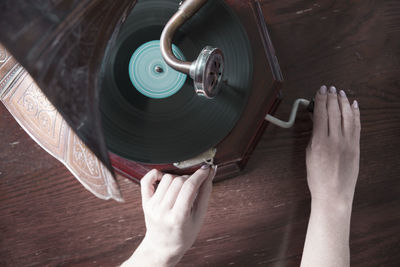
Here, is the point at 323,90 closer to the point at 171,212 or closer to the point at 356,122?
the point at 356,122

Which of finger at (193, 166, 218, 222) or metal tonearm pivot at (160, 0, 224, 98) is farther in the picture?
finger at (193, 166, 218, 222)

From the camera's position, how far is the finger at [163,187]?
1.82 ft

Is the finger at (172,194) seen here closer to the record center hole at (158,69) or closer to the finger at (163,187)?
the finger at (163,187)

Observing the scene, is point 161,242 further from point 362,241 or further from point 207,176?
point 362,241

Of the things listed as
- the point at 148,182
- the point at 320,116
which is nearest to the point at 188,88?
the point at 148,182

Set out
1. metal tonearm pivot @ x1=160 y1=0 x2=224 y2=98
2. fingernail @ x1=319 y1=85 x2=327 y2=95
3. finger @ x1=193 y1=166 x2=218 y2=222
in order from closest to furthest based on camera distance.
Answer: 1. metal tonearm pivot @ x1=160 y1=0 x2=224 y2=98
2. finger @ x1=193 y1=166 x2=218 y2=222
3. fingernail @ x1=319 y1=85 x2=327 y2=95

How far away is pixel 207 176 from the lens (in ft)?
Result: 1.85

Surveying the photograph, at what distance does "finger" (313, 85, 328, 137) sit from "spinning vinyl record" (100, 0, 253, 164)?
20 cm

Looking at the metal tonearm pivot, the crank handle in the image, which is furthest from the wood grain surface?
the metal tonearm pivot

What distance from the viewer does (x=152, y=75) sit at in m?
0.62

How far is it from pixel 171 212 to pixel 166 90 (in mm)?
257

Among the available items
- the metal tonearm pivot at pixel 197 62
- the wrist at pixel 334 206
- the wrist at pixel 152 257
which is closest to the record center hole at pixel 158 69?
the metal tonearm pivot at pixel 197 62

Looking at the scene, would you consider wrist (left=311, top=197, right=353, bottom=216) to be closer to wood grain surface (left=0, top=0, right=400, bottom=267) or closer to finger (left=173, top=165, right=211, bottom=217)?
wood grain surface (left=0, top=0, right=400, bottom=267)

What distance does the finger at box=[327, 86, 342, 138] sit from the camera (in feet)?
2.22
